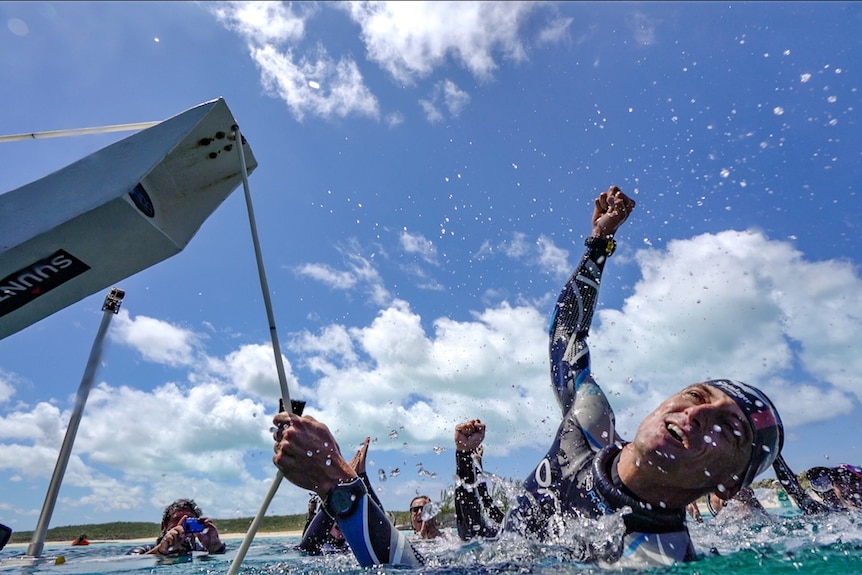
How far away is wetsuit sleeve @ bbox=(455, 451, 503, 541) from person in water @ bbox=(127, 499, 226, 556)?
4.78 m

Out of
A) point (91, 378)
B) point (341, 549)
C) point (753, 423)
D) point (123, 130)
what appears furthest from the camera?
point (341, 549)

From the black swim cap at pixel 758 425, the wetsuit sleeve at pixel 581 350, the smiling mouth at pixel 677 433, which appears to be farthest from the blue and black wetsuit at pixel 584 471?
the black swim cap at pixel 758 425

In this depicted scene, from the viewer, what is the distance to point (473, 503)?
4.56 metres

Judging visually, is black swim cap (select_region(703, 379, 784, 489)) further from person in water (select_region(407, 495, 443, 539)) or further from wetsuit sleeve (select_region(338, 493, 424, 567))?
person in water (select_region(407, 495, 443, 539))

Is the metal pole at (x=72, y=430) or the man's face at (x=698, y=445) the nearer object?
the man's face at (x=698, y=445)

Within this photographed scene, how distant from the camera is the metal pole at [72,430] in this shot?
4.91 metres

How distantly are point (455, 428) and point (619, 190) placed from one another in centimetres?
293

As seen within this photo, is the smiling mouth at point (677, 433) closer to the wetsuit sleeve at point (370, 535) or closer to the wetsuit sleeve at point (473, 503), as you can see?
the wetsuit sleeve at point (370, 535)

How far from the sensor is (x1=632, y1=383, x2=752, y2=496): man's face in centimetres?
288

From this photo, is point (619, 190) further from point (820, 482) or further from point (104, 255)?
point (820, 482)

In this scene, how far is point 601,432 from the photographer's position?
3.84 m

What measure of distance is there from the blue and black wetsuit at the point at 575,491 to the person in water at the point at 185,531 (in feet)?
15.6

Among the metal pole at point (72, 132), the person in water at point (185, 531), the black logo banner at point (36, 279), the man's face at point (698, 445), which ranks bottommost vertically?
the person in water at point (185, 531)

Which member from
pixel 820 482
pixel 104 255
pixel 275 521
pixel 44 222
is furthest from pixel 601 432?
pixel 275 521
